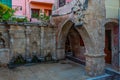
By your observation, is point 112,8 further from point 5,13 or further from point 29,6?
point 29,6

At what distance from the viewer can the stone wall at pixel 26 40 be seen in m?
11.8

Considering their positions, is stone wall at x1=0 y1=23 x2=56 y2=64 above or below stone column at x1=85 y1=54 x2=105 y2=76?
above

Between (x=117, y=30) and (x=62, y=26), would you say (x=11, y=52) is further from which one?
(x=117, y=30)

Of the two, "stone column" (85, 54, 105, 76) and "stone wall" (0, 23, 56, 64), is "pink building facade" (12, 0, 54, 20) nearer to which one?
"stone wall" (0, 23, 56, 64)

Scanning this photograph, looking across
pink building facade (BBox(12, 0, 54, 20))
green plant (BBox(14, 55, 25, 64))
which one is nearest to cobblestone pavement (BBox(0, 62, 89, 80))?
green plant (BBox(14, 55, 25, 64))

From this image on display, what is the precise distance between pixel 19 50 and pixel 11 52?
0.60 metres

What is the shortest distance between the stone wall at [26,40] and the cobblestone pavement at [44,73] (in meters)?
1.28

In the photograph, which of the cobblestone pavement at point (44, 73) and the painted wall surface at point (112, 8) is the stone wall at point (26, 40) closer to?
the cobblestone pavement at point (44, 73)

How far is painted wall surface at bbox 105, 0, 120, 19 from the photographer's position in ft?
31.2

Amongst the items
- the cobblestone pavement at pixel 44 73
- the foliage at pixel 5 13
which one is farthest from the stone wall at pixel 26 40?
the cobblestone pavement at pixel 44 73

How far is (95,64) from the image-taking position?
8867mm

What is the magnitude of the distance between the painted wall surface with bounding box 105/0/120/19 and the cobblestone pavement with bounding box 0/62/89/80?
3772 millimetres

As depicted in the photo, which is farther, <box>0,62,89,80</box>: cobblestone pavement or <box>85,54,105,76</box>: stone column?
<box>0,62,89,80</box>: cobblestone pavement

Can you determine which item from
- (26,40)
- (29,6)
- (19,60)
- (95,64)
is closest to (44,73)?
(19,60)
